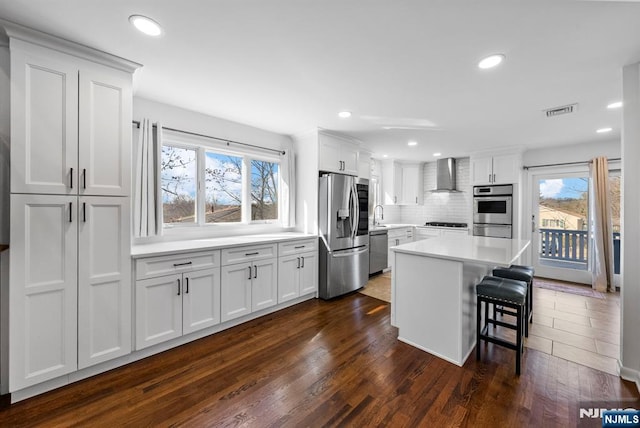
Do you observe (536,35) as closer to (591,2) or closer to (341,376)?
(591,2)

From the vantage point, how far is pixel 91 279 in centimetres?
197

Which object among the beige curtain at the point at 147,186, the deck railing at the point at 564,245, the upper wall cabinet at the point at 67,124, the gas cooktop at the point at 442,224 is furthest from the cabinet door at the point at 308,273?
the deck railing at the point at 564,245

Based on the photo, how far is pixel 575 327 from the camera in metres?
2.87

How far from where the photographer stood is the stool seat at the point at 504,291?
6.77ft

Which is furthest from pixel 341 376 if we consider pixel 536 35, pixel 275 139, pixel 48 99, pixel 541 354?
pixel 275 139

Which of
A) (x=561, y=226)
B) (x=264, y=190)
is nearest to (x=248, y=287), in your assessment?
(x=264, y=190)

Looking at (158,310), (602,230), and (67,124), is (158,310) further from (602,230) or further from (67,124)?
(602,230)

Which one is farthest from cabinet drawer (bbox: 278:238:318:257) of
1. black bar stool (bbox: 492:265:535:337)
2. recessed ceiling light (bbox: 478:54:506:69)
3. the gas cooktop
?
the gas cooktop

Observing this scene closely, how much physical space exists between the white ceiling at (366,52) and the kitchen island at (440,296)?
5.03 feet

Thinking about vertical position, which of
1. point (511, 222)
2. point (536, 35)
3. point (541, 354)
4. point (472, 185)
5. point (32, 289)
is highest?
point (536, 35)

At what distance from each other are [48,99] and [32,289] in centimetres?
131

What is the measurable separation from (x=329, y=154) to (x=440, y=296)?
246cm

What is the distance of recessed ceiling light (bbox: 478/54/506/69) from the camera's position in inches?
75.2

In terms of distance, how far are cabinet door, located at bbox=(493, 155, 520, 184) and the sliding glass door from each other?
567mm
